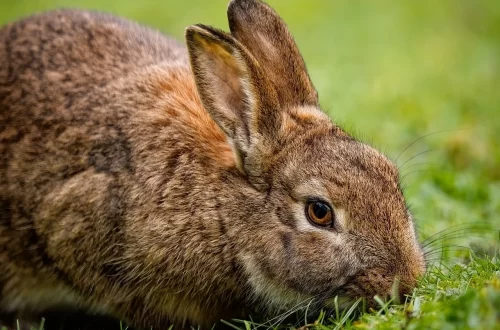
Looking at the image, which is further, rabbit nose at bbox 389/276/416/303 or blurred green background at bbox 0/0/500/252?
blurred green background at bbox 0/0/500/252

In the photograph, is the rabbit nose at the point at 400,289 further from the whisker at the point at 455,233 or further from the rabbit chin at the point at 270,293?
the whisker at the point at 455,233

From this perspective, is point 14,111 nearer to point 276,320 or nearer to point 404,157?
point 276,320

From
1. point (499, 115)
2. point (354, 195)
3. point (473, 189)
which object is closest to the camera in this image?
point (354, 195)

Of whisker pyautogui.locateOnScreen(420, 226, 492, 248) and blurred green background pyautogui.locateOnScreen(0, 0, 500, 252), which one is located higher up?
blurred green background pyautogui.locateOnScreen(0, 0, 500, 252)

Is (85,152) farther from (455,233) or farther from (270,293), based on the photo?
(455,233)

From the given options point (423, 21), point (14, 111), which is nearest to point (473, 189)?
point (14, 111)

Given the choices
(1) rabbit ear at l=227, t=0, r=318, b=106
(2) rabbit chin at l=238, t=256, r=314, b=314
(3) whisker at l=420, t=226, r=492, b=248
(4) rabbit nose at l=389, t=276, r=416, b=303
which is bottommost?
(2) rabbit chin at l=238, t=256, r=314, b=314

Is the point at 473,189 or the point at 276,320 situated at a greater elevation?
the point at 473,189

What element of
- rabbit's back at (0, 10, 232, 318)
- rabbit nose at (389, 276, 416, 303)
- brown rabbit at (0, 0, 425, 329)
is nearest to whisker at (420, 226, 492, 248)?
brown rabbit at (0, 0, 425, 329)

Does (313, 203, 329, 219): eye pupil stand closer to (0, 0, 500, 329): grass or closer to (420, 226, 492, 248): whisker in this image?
(0, 0, 500, 329): grass
